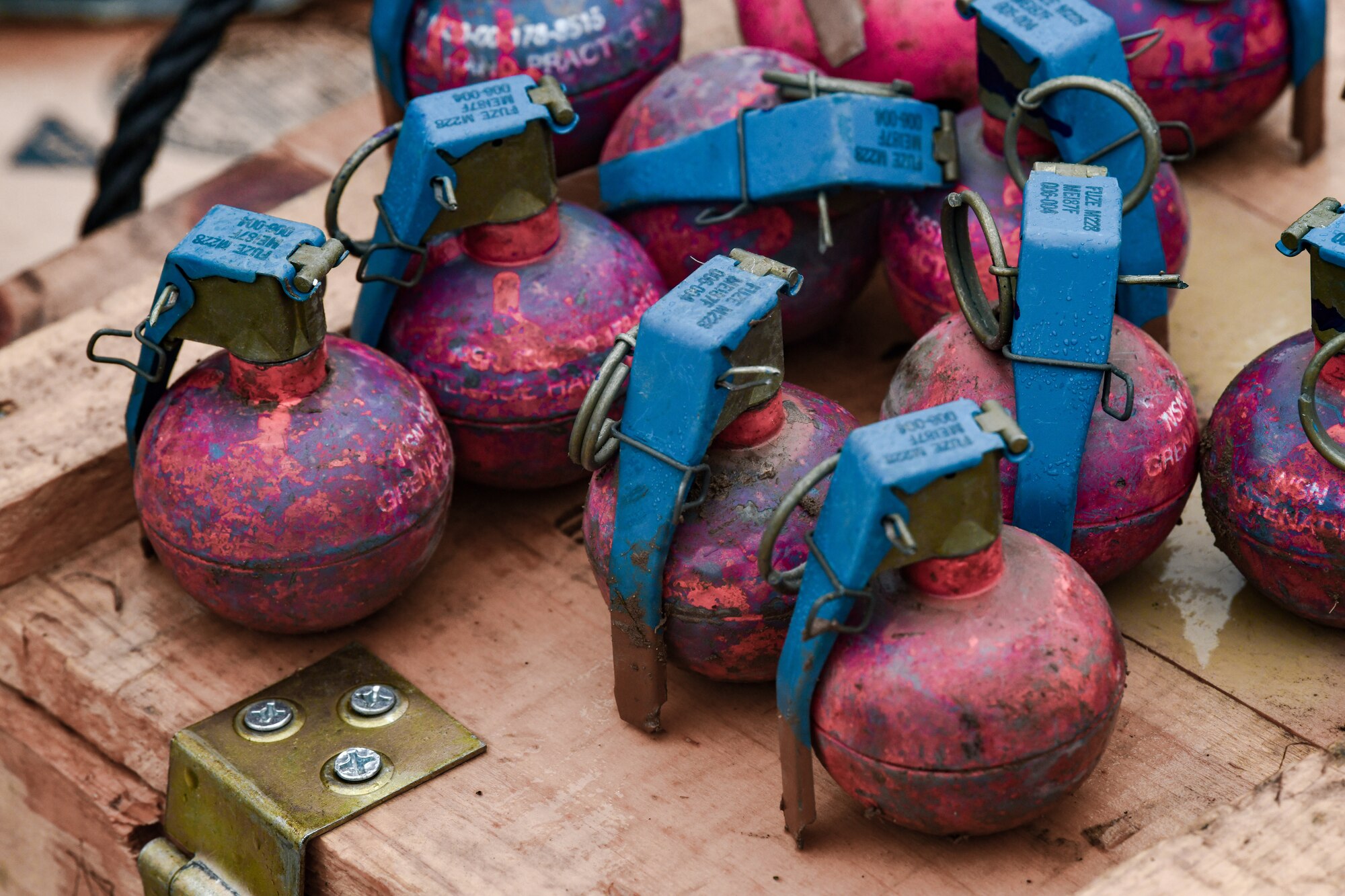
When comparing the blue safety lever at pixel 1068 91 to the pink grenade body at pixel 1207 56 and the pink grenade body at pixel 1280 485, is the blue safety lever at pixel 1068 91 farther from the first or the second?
the pink grenade body at pixel 1207 56

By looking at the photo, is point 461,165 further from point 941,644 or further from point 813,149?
point 941,644

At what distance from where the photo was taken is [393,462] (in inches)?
97.6

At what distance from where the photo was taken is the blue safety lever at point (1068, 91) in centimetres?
263

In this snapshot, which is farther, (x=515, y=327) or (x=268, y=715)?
(x=515, y=327)

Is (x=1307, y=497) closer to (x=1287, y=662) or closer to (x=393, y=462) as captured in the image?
(x=1287, y=662)

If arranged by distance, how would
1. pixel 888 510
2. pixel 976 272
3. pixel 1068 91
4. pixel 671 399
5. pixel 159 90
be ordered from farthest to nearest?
pixel 159 90 < pixel 1068 91 < pixel 976 272 < pixel 671 399 < pixel 888 510

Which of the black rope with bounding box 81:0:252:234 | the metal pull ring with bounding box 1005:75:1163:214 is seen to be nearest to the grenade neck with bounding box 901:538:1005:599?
the metal pull ring with bounding box 1005:75:1163:214

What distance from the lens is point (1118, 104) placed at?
105 inches

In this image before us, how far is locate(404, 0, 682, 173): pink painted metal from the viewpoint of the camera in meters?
3.04

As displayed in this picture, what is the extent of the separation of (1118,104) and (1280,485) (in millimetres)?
704

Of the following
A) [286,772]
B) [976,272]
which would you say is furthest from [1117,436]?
[286,772]

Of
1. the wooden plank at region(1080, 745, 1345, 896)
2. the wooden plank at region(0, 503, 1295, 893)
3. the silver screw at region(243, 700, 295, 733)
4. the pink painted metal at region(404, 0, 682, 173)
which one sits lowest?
the wooden plank at region(0, 503, 1295, 893)

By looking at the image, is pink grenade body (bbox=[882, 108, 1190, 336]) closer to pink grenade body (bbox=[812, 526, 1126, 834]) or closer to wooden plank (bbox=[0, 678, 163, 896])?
pink grenade body (bbox=[812, 526, 1126, 834])

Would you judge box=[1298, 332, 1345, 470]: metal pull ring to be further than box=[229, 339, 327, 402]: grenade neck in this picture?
No
